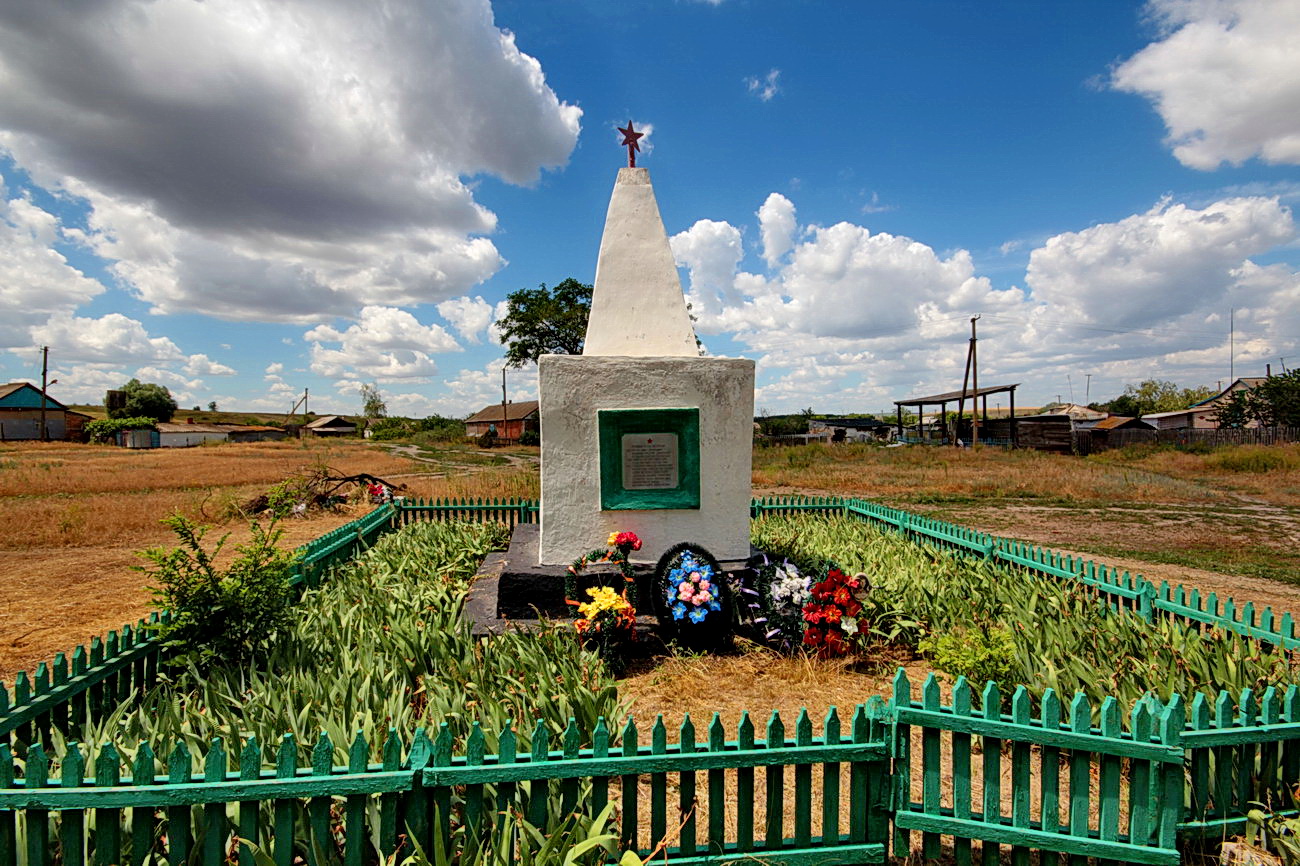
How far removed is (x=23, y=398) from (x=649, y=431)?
2810 inches

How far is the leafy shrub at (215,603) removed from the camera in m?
3.81

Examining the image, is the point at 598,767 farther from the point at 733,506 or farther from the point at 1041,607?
the point at 1041,607

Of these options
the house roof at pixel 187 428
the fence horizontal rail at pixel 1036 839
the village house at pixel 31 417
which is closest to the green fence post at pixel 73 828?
the fence horizontal rail at pixel 1036 839

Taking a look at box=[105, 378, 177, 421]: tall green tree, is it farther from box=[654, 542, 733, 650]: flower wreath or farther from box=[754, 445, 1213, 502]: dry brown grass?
box=[654, 542, 733, 650]: flower wreath

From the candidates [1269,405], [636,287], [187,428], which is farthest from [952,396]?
[187,428]

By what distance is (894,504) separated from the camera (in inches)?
631

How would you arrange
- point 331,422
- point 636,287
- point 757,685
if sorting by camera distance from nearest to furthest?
point 757,685 < point 636,287 < point 331,422

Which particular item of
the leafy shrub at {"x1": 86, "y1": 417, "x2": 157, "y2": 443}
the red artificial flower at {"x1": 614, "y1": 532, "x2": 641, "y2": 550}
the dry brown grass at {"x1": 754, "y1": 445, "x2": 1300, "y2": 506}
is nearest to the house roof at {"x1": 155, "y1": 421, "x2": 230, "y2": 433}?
the leafy shrub at {"x1": 86, "y1": 417, "x2": 157, "y2": 443}

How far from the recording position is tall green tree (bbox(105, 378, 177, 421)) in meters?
63.9

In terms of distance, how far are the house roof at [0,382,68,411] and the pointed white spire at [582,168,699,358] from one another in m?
67.8

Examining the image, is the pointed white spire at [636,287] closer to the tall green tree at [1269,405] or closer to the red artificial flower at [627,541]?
the red artificial flower at [627,541]

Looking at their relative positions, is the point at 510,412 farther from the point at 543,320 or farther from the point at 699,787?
the point at 699,787

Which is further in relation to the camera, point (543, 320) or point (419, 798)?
point (543, 320)

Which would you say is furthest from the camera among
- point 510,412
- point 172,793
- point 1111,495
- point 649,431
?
point 510,412
